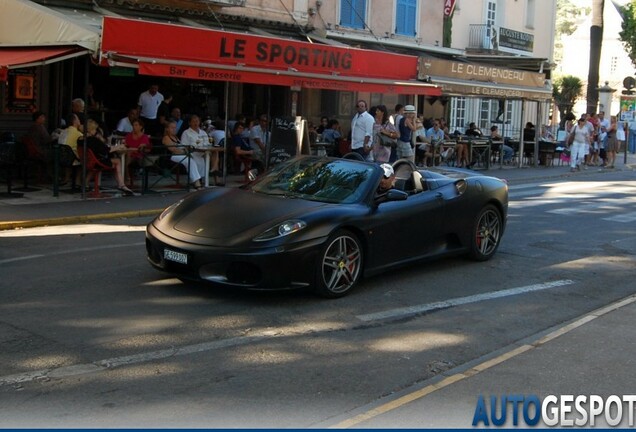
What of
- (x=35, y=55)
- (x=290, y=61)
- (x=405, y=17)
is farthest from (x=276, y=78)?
(x=405, y=17)

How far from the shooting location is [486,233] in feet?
33.1

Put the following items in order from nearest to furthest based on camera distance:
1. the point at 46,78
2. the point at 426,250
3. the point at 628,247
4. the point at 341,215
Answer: the point at 341,215, the point at 426,250, the point at 628,247, the point at 46,78

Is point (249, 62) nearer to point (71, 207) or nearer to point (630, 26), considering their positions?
point (71, 207)

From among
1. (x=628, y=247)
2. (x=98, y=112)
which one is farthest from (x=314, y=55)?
(x=628, y=247)

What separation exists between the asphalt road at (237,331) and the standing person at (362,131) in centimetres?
560

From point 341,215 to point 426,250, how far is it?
1634mm

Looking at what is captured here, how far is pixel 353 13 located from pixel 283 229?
18518mm

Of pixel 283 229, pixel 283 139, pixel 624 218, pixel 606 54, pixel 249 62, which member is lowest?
pixel 624 218

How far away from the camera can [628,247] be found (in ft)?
39.1

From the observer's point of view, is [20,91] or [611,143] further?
[611,143]

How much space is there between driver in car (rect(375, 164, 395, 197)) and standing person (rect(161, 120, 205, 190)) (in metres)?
7.47

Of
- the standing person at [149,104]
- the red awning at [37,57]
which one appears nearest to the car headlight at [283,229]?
the red awning at [37,57]

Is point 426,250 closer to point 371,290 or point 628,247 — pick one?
point 371,290

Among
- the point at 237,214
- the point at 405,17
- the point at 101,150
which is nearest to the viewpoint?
the point at 237,214
